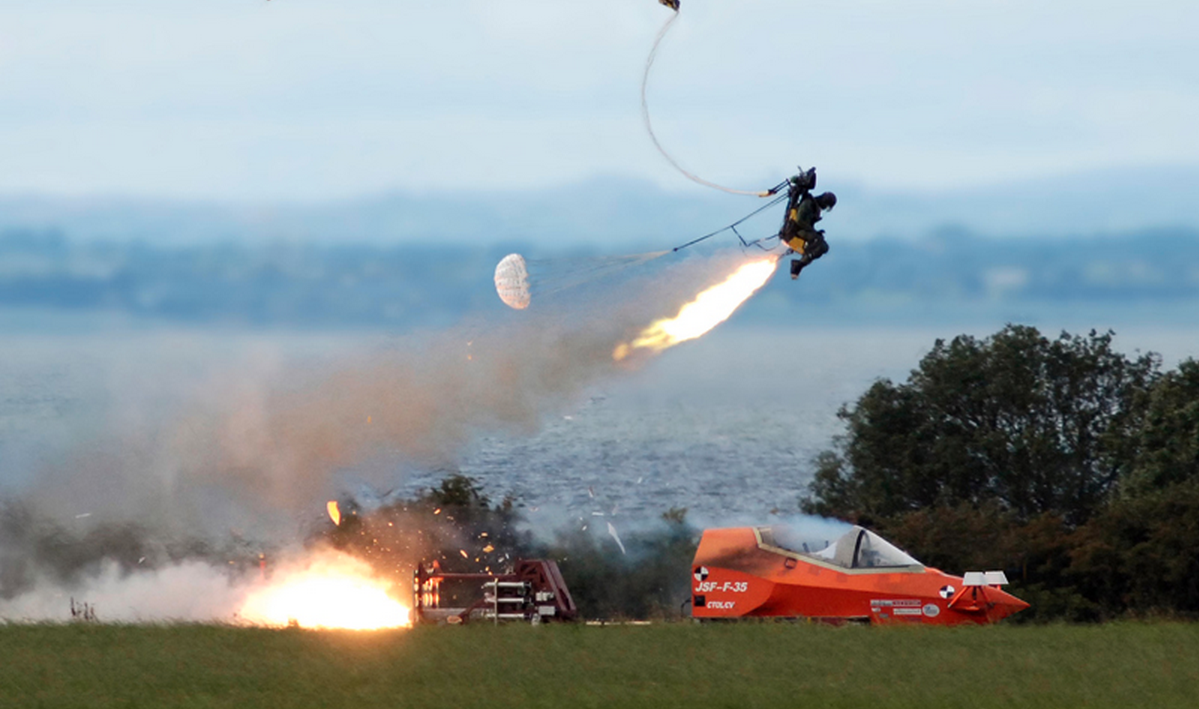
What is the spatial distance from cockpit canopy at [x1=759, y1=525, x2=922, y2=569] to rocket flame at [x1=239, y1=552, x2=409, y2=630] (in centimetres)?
798

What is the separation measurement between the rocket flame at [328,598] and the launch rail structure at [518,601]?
1.58m

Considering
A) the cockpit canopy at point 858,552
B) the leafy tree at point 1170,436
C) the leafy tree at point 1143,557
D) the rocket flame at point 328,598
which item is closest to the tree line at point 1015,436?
the leafy tree at point 1170,436

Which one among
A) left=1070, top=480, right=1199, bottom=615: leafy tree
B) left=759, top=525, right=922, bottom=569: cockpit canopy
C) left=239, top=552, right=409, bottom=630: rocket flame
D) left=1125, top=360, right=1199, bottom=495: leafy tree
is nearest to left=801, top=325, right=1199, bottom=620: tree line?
left=1125, top=360, right=1199, bottom=495: leafy tree

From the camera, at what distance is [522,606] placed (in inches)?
1155

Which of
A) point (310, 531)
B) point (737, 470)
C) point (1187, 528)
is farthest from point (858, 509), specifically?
point (310, 531)

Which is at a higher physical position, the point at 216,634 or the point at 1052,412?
the point at 1052,412

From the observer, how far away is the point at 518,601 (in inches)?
1152

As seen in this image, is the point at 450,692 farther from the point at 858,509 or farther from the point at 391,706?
the point at 858,509

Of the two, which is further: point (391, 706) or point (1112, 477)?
point (1112, 477)

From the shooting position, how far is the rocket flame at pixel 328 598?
31.1 meters

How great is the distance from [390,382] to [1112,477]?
2751 centimetres

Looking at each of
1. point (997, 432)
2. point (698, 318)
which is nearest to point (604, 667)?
point (698, 318)

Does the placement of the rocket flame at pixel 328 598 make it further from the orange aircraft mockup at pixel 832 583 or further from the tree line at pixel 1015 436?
the tree line at pixel 1015 436

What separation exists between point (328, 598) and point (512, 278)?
7746mm
